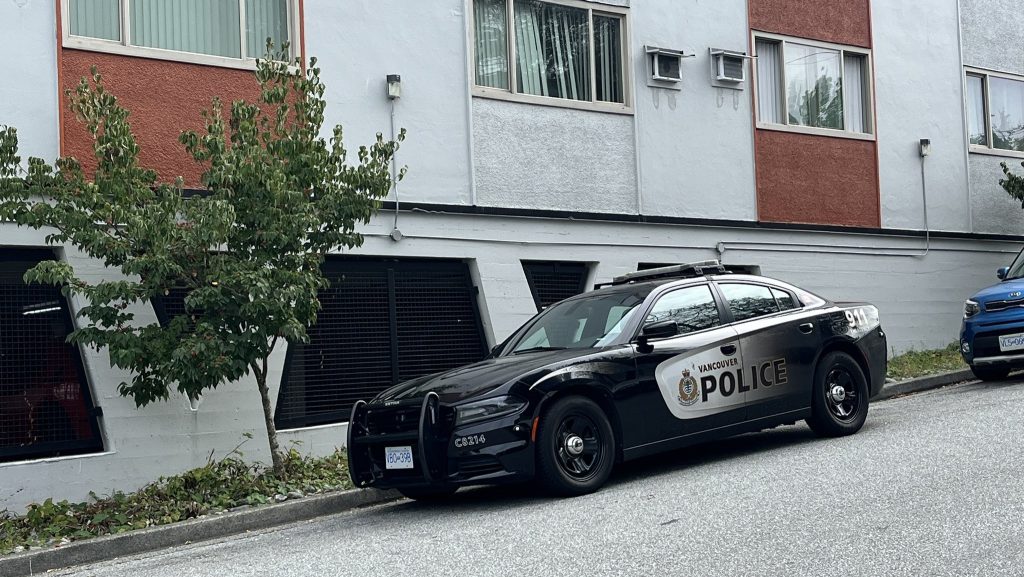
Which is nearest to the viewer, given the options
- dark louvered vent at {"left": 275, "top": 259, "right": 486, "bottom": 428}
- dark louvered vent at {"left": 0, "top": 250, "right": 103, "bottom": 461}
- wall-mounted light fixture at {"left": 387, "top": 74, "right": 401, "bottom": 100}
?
dark louvered vent at {"left": 0, "top": 250, "right": 103, "bottom": 461}

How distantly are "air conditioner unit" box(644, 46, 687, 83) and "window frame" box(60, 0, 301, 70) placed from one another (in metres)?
4.89

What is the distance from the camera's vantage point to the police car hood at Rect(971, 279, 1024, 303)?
44.0ft

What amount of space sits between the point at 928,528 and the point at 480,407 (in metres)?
3.12

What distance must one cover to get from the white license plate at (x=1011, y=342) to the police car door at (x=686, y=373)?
5198 millimetres

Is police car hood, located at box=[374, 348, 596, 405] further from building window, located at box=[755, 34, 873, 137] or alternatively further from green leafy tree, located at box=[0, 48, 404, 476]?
building window, located at box=[755, 34, 873, 137]

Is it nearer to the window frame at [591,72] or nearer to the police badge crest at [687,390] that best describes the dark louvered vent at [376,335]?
the window frame at [591,72]

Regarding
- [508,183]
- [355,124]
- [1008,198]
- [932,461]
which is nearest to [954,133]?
[1008,198]

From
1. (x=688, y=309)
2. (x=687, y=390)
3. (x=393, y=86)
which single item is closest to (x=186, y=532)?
(x=687, y=390)

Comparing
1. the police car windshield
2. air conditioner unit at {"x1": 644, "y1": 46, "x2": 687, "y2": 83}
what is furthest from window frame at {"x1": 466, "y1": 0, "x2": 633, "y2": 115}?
the police car windshield

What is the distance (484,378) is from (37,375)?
15.1ft

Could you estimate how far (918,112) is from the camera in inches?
720

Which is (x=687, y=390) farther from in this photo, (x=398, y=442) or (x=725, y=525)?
(x=725, y=525)

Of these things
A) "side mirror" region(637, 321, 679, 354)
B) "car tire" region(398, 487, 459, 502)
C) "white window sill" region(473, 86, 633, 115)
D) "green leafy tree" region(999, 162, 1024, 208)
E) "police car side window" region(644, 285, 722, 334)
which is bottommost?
"car tire" region(398, 487, 459, 502)

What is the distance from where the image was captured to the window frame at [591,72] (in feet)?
45.5
